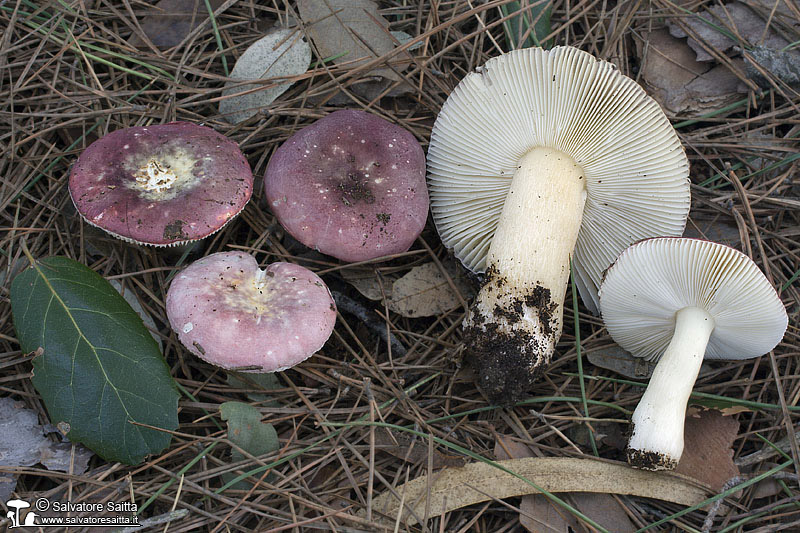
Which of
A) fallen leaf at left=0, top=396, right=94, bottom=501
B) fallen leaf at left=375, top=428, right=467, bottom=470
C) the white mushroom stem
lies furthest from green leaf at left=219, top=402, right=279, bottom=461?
the white mushroom stem

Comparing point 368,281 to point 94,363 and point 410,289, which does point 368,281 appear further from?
point 94,363

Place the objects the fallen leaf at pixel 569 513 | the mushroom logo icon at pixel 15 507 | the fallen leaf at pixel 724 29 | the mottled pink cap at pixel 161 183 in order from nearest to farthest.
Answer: the mushroom logo icon at pixel 15 507 < the fallen leaf at pixel 569 513 < the mottled pink cap at pixel 161 183 < the fallen leaf at pixel 724 29

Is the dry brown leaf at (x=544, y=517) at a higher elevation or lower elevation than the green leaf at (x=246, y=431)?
lower

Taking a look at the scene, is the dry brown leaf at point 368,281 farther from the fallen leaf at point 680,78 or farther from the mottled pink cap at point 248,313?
the fallen leaf at point 680,78

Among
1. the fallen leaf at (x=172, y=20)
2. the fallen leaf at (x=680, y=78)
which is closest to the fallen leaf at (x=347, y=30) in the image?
the fallen leaf at (x=172, y=20)

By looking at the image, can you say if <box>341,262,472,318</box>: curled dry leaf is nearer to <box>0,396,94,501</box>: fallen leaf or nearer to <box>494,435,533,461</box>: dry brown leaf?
<box>494,435,533,461</box>: dry brown leaf

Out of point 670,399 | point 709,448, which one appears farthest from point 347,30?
point 709,448
